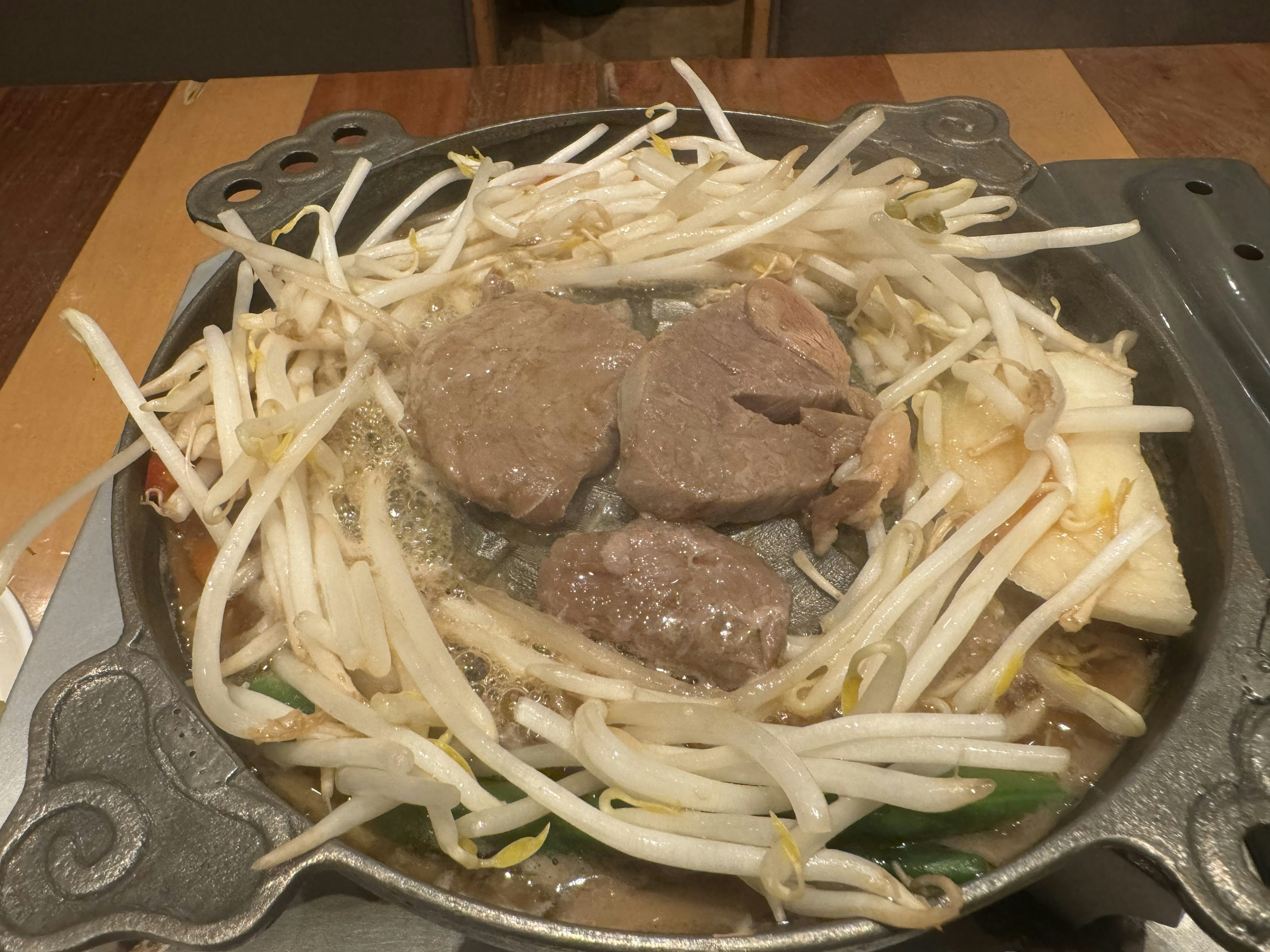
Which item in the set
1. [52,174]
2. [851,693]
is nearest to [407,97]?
[52,174]

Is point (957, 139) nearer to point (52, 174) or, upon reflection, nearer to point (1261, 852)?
point (1261, 852)

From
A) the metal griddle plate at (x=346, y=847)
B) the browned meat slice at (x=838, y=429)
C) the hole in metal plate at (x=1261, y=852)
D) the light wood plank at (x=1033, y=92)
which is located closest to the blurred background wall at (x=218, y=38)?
the light wood plank at (x=1033, y=92)

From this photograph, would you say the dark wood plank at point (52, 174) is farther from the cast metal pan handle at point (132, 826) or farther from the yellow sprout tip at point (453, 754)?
the yellow sprout tip at point (453, 754)

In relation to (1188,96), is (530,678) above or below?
below

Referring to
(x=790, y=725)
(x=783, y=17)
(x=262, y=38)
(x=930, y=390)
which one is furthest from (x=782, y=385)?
(x=262, y=38)

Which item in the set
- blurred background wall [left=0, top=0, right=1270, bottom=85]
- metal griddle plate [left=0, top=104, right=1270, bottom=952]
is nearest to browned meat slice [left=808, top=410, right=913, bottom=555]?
metal griddle plate [left=0, top=104, right=1270, bottom=952]

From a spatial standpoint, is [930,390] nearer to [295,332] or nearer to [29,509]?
[295,332]
